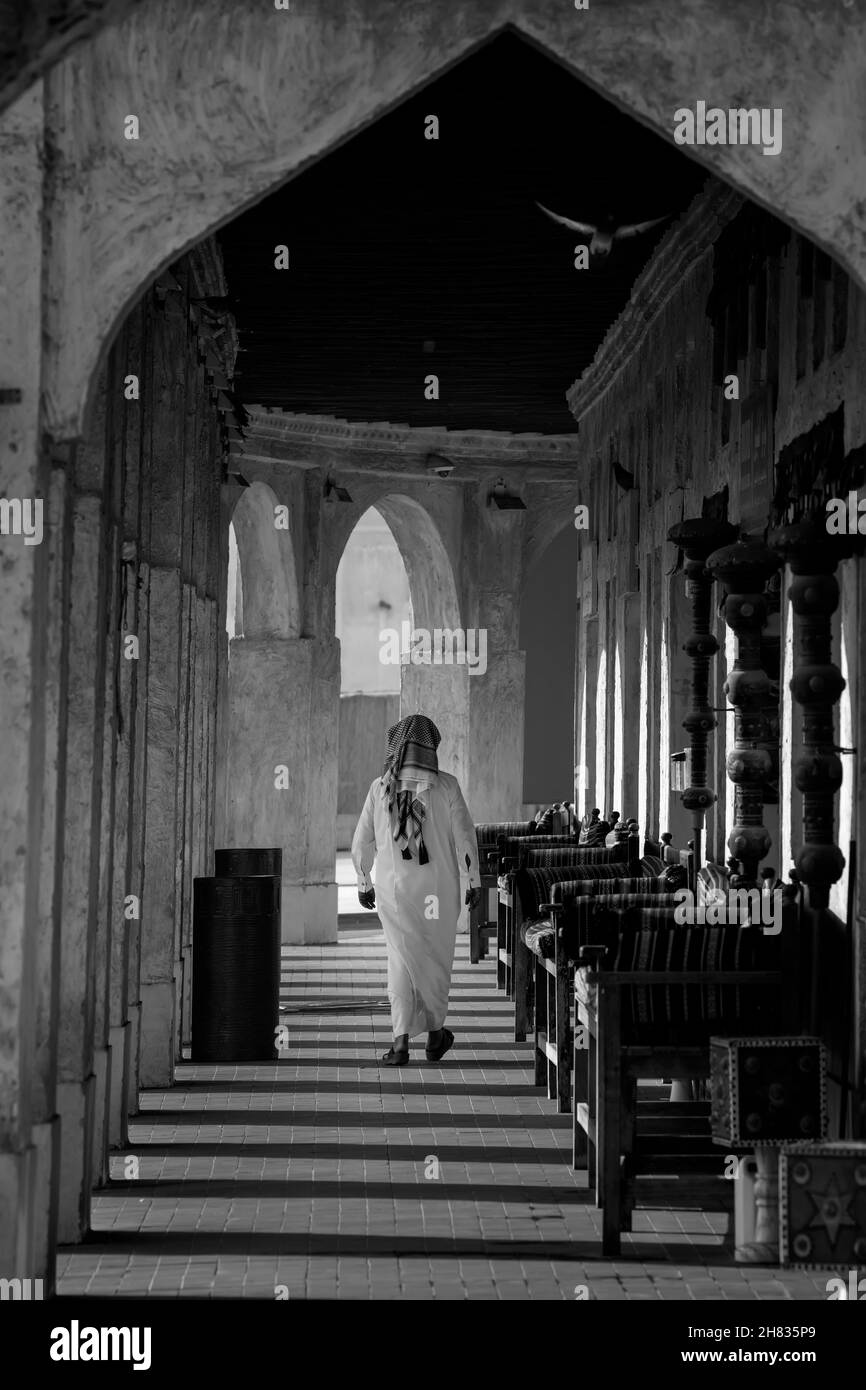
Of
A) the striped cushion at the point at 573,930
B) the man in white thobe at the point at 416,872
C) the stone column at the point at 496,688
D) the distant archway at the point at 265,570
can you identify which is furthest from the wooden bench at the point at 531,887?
the stone column at the point at 496,688

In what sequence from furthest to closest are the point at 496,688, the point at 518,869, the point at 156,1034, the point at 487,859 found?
1. the point at 496,688
2. the point at 487,859
3. the point at 518,869
4. the point at 156,1034

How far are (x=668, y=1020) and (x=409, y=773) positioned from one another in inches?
168

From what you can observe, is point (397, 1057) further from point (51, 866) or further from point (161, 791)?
point (51, 866)

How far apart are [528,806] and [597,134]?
13.3m

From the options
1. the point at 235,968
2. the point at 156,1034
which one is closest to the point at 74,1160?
the point at 156,1034

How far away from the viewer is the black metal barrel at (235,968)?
10375mm

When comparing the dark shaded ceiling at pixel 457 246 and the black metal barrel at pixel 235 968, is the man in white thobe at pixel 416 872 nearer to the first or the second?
the black metal barrel at pixel 235 968

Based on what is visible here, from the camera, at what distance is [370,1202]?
23.3 feet

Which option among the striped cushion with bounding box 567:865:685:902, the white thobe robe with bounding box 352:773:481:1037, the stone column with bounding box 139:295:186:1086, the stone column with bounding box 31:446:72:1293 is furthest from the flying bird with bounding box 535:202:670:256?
the stone column with bounding box 31:446:72:1293

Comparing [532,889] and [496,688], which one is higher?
[496,688]

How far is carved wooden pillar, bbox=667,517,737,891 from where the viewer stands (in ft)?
28.8

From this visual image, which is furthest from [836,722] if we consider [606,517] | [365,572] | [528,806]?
[365,572]

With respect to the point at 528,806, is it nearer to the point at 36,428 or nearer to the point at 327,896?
the point at 327,896

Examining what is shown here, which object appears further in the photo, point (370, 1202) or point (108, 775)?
point (108, 775)
